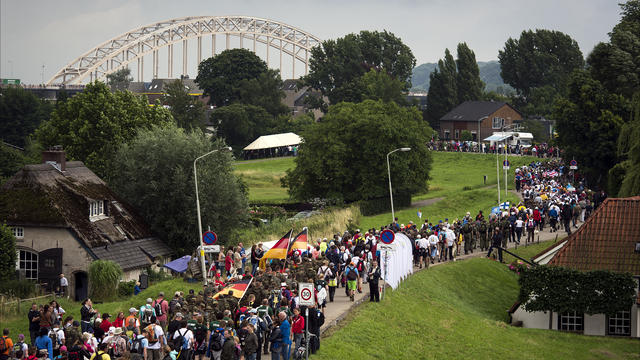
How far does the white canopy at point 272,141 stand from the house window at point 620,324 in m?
79.9

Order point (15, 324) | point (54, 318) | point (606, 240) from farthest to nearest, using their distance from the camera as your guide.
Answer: point (606, 240), point (15, 324), point (54, 318)

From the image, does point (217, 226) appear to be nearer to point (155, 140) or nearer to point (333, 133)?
point (155, 140)

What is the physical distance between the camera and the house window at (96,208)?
4841cm

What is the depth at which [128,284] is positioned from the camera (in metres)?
44.4

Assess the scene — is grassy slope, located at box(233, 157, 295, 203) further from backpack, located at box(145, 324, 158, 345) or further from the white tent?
backpack, located at box(145, 324, 158, 345)

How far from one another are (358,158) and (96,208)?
1271 inches

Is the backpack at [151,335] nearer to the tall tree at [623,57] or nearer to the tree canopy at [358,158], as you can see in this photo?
the tall tree at [623,57]

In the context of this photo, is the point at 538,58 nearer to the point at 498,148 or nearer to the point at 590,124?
the point at 498,148

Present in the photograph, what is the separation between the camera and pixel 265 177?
328 feet

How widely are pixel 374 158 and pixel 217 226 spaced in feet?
84.1

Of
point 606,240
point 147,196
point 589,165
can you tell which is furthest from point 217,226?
point 589,165

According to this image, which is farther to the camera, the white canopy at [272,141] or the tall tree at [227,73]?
the tall tree at [227,73]

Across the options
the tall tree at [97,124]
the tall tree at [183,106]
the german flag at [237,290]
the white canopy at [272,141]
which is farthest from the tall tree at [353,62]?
the german flag at [237,290]

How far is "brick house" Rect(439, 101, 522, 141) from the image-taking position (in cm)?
12350
